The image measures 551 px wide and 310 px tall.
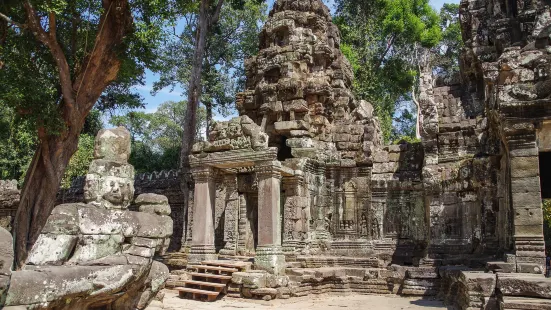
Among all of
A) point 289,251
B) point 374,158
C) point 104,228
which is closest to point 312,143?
point 374,158

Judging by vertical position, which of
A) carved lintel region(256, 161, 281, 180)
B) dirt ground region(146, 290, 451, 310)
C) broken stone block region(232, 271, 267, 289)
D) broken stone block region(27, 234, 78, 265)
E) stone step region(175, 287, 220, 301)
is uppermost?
carved lintel region(256, 161, 281, 180)

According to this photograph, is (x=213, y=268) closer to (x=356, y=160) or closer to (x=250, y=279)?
(x=250, y=279)

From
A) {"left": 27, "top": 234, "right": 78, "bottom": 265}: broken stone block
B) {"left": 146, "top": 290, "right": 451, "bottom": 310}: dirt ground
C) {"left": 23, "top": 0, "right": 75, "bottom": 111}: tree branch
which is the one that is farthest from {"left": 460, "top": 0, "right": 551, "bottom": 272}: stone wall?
{"left": 23, "top": 0, "right": 75, "bottom": 111}: tree branch

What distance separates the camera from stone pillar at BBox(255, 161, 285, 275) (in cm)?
1098

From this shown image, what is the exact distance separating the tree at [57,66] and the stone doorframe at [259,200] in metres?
2.91

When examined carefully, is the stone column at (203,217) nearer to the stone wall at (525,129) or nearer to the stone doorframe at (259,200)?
the stone doorframe at (259,200)

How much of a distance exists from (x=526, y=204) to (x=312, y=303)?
4820mm

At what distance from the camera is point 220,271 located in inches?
435

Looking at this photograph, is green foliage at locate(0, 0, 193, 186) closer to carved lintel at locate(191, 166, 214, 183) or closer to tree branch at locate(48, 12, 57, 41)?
tree branch at locate(48, 12, 57, 41)

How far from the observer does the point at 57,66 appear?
11305 mm

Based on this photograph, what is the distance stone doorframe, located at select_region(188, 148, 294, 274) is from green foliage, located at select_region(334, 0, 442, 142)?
41.0 ft

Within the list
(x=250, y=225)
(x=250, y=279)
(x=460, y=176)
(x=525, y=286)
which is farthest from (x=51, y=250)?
(x=250, y=225)

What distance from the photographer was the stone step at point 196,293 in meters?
10.4

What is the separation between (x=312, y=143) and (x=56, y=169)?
6.24 metres
